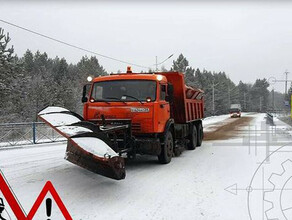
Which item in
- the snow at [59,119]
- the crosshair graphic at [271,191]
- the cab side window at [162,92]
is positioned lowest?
the crosshair graphic at [271,191]

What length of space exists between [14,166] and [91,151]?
4.46m

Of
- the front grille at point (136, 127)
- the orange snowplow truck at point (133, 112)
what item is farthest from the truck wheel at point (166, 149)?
the front grille at point (136, 127)

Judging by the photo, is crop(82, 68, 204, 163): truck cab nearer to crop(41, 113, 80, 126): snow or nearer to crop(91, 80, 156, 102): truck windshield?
crop(91, 80, 156, 102): truck windshield

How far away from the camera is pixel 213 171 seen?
→ 827cm

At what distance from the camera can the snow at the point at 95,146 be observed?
5754 millimetres

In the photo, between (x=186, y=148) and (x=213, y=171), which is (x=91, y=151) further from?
(x=186, y=148)

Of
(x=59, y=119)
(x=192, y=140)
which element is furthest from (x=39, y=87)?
(x=59, y=119)

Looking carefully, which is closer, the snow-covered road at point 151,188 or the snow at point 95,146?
the snow-covered road at point 151,188

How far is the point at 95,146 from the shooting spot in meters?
5.93

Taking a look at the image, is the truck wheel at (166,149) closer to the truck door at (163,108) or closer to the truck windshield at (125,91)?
the truck door at (163,108)

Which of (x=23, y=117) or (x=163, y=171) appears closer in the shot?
(x=163, y=171)

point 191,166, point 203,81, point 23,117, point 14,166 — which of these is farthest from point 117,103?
point 203,81

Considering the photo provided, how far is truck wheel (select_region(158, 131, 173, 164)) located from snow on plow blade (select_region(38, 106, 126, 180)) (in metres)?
2.76

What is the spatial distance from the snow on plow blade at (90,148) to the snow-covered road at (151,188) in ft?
1.73
